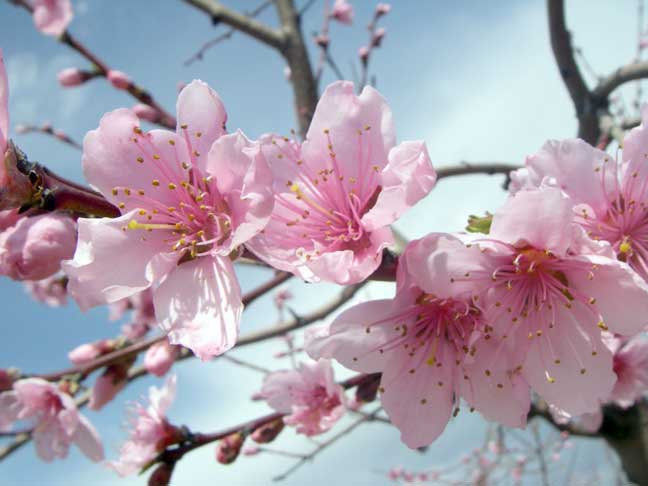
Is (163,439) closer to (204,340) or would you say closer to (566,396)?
(204,340)

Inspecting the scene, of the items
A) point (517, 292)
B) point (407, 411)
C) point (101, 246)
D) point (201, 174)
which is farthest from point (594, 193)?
point (101, 246)

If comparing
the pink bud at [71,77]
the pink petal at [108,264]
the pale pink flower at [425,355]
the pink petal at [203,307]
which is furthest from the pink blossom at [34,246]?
the pink bud at [71,77]

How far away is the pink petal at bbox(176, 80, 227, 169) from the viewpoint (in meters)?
1.00

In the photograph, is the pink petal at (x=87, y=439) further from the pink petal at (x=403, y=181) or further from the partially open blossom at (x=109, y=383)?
the pink petal at (x=403, y=181)

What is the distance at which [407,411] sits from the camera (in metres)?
1.08

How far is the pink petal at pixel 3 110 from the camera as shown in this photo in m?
0.85

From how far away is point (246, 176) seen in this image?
2.99ft

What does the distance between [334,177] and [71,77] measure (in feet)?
8.76

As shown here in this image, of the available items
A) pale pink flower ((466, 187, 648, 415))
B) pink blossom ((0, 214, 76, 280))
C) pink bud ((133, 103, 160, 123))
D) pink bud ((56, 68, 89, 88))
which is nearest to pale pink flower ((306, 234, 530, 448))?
pale pink flower ((466, 187, 648, 415))

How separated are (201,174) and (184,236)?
125 millimetres

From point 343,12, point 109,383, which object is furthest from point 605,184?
point 343,12

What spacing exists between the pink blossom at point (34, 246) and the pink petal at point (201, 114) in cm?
30

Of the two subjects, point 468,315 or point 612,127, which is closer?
point 468,315

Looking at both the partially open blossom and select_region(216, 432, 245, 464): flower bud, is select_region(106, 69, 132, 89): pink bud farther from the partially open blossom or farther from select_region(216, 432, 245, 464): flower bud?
select_region(216, 432, 245, 464): flower bud
